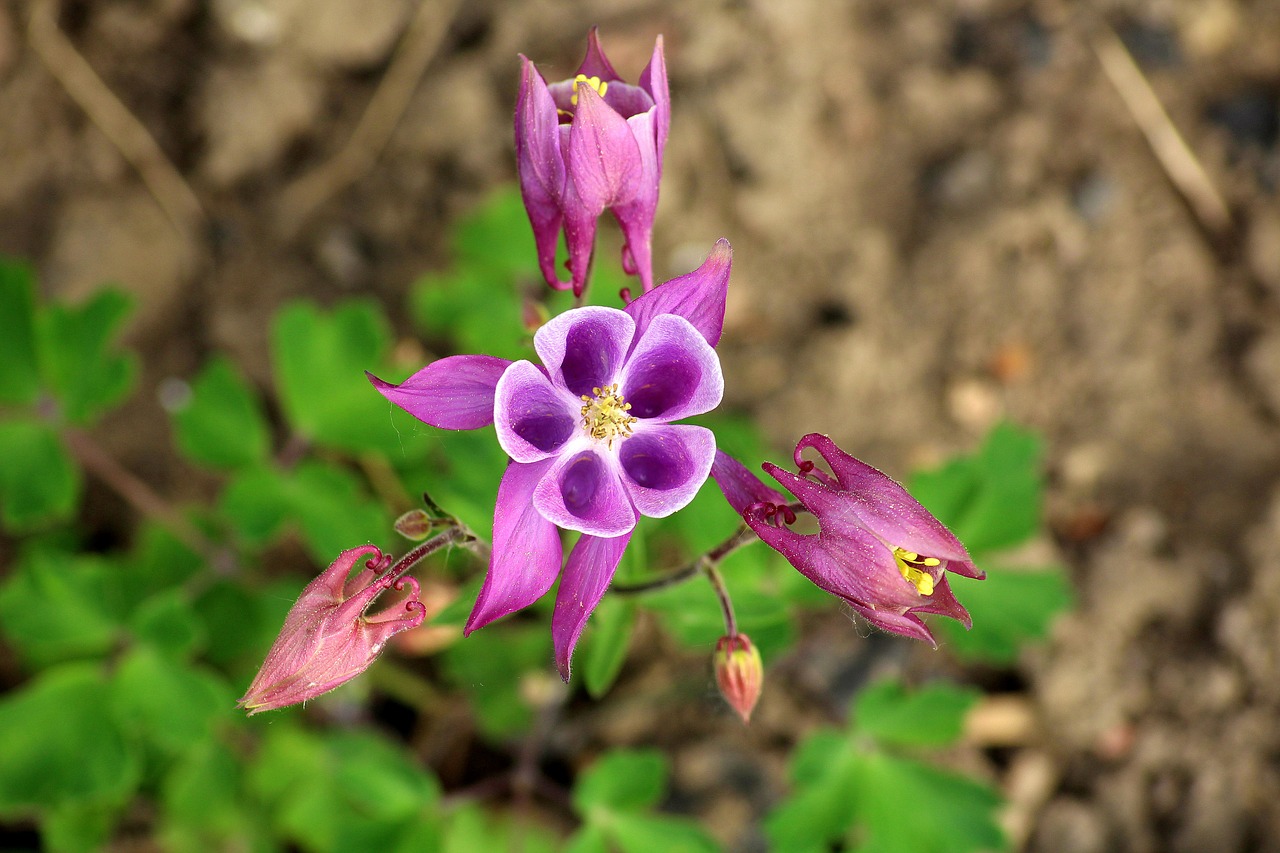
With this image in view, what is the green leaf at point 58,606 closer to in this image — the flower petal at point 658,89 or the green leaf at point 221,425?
the green leaf at point 221,425

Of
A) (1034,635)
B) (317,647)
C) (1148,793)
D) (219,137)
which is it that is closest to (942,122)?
(1034,635)

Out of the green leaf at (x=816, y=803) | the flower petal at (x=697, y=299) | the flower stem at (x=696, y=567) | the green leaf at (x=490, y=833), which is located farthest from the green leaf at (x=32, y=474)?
the green leaf at (x=816, y=803)

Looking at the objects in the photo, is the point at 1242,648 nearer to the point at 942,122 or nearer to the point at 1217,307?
the point at 1217,307

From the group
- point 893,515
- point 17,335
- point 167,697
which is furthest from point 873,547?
point 17,335

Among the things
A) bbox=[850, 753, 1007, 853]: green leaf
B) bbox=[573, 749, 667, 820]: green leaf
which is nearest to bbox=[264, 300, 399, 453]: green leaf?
bbox=[573, 749, 667, 820]: green leaf

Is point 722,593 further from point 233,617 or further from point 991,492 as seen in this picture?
point 233,617

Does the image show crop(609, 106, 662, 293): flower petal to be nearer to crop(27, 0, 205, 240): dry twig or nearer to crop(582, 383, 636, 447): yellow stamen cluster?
crop(582, 383, 636, 447): yellow stamen cluster
